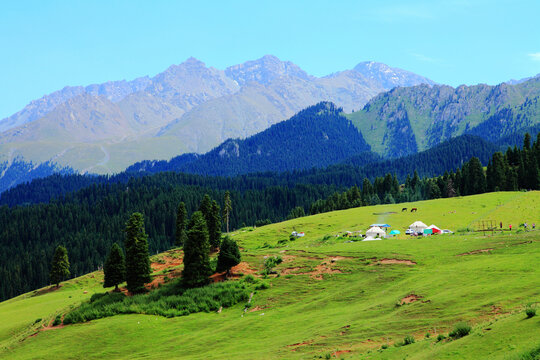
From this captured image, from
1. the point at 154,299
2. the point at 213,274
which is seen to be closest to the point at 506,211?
the point at 213,274

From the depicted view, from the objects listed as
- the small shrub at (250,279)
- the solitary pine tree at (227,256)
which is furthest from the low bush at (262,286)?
the solitary pine tree at (227,256)

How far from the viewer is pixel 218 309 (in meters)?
63.8

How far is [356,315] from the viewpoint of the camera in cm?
4659

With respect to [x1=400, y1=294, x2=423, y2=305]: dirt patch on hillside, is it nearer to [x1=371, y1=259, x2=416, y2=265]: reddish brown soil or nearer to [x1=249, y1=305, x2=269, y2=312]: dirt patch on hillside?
[x1=371, y1=259, x2=416, y2=265]: reddish brown soil

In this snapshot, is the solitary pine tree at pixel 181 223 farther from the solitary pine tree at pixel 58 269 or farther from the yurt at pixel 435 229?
the yurt at pixel 435 229

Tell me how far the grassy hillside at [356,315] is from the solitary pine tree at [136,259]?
12060 millimetres

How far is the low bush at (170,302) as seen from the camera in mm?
64812

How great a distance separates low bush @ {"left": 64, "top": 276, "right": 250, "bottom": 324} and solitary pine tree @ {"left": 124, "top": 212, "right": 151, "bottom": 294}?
354 cm

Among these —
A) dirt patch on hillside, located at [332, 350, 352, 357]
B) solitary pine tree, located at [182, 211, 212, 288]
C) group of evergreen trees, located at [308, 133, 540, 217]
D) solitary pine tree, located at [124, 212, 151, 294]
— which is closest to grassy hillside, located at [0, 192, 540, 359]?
dirt patch on hillside, located at [332, 350, 352, 357]

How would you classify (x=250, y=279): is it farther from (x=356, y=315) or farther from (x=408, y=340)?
(x=408, y=340)

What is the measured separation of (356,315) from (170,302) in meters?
31.8

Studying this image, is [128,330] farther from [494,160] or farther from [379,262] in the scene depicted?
[494,160]

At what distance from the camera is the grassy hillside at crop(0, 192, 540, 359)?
35.1 metres

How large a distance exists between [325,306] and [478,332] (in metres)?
25.8
